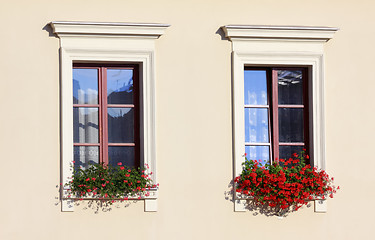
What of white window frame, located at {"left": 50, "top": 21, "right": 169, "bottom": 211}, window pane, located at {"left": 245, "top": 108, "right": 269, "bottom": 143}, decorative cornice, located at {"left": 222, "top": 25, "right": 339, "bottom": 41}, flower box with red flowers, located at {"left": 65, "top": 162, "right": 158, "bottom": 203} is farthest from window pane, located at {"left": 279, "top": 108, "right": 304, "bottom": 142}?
flower box with red flowers, located at {"left": 65, "top": 162, "right": 158, "bottom": 203}

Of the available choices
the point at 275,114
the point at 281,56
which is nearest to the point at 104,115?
the point at 275,114

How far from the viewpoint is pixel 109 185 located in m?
11.1

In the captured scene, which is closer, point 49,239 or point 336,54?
point 49,239

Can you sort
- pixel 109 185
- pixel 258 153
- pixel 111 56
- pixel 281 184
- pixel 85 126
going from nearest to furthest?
pixel 109 185
pixel 281 184
pixel 111 56
pixel 85 126
pixel 258 153

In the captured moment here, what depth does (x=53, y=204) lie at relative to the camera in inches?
436

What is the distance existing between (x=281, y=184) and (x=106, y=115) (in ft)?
8.39

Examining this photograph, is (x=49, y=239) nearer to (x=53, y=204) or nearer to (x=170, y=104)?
(x=53, y=204)

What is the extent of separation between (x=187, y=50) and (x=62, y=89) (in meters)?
1.78

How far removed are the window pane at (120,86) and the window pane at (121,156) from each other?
0.65 m

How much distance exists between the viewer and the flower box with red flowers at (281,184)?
11.3 meters

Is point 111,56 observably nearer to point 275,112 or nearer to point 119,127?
point 119,127

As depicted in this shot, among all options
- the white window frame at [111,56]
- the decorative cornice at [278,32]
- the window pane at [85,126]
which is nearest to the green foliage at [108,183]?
the white window frame at [111,56]

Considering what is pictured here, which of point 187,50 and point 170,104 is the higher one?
point 187,50

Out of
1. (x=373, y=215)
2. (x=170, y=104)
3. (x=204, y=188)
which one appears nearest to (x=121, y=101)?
(x=170, y=104)
